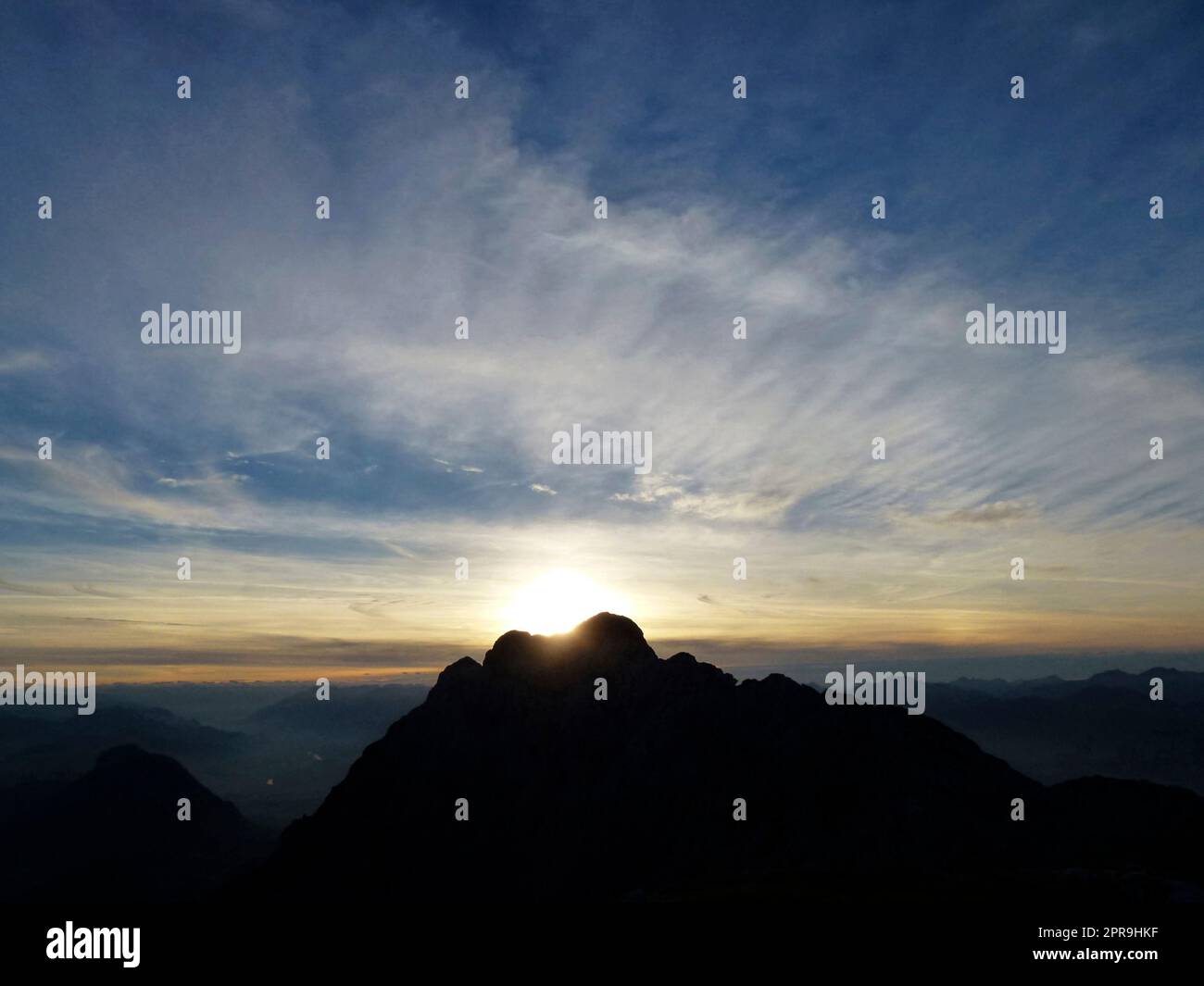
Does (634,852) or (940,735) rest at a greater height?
(940,735)
